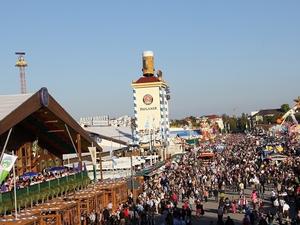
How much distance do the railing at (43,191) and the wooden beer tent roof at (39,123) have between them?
256 cm

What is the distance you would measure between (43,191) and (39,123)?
6377mm

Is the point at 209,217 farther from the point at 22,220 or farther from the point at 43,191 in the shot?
the point at 22,220

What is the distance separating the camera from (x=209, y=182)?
39.8 metres

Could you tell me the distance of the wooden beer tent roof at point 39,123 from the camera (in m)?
24.3

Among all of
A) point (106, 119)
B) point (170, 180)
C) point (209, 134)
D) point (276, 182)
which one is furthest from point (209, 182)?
point (106, 119)

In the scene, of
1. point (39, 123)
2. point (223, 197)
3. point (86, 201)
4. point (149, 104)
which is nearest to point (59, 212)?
point (86, 201)

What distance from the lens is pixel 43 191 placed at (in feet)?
81.8

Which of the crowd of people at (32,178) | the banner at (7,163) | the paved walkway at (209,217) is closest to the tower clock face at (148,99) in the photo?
the paved walkway at (209,217)

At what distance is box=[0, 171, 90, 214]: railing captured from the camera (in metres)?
21.6

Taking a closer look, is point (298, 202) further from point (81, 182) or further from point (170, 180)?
point (170, 180)

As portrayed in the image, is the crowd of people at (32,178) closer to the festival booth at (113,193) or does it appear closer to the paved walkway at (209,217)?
the festival booth at (113,193)

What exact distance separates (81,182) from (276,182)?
1165 centimetres

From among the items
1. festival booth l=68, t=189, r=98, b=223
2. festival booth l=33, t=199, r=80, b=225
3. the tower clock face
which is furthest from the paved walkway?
the tower clock face

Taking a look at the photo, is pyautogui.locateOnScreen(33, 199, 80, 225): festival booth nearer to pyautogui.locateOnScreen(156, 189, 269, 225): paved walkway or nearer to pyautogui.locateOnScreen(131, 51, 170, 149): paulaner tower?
pyautogui.locateOnScreen(156, 189, 269, 225): paved walkway
